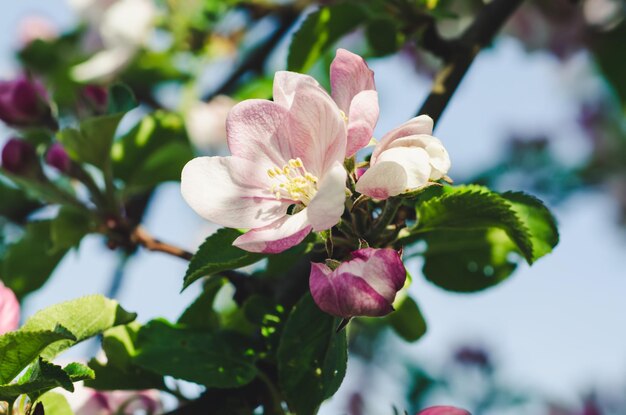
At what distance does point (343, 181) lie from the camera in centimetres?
62

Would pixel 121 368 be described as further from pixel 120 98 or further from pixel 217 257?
pixel 120 98

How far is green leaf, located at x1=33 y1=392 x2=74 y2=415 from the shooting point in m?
0.86

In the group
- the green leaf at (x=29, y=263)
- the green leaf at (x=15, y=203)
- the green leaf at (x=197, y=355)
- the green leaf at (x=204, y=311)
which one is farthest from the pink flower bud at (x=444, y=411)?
the green leaf at (x=15, y=203)

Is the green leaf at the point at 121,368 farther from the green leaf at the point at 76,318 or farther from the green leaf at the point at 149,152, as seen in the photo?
the green leaf at the point at 149,152

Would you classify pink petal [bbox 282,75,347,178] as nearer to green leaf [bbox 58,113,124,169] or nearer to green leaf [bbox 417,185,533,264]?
green leaf [bbox 417,185,533,264]

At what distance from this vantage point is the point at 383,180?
2.19 ft

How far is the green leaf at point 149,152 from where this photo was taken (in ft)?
4.18

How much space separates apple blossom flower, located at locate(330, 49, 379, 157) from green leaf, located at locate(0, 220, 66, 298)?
736mm

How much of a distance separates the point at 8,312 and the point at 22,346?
0.13m

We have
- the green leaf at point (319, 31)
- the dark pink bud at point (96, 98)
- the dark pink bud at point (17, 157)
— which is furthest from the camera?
the dark pink bud at point (96, 98)

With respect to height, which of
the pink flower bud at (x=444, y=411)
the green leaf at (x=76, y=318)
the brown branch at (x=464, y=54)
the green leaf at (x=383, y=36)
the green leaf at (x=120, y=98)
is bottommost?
the pink flower bud at (x=444, y=411)

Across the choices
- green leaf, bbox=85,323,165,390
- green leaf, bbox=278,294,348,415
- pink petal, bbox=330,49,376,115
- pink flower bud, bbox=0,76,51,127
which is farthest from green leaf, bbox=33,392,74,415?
pink flower bud, bbox=0,76,51,127

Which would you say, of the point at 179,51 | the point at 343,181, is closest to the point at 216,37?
the point at 179,51

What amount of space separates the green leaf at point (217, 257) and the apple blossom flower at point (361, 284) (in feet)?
0.36
